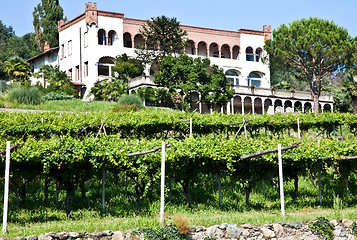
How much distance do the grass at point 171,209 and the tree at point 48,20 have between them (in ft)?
116

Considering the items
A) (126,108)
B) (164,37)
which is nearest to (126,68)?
(164,37)

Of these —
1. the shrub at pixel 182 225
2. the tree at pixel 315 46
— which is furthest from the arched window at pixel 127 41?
Result: the shrub at pixel 182 225

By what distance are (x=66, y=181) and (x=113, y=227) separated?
2.72 m

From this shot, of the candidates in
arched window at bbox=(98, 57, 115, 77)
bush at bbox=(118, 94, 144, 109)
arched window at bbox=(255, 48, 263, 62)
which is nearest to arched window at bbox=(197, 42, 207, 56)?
arched window at bbox=(255, 48, 263, 62)

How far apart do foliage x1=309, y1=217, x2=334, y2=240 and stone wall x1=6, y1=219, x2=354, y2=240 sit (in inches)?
3.8

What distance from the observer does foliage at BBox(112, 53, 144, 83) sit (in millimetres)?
38250

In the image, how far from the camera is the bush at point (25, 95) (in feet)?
98.8

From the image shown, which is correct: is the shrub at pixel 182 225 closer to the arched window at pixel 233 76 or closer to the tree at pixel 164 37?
the tree at pixel 164 37

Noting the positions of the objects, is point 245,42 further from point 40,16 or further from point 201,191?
point 201,191

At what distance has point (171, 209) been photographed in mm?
13414

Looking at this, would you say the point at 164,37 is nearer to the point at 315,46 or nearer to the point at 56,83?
the point at 56,83

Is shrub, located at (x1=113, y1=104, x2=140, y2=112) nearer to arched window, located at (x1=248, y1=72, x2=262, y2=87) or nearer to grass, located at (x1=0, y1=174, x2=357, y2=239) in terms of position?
grass, located at (x1=0, y1=174, x2=357, y2=239)

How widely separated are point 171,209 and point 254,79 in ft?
114

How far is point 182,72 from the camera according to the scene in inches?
1358
